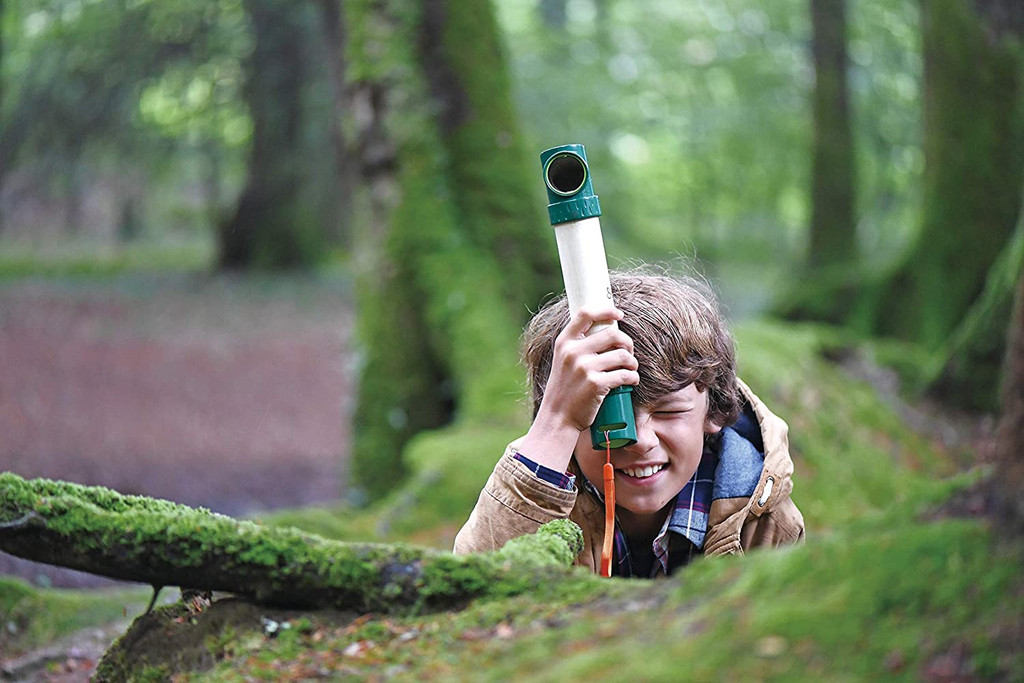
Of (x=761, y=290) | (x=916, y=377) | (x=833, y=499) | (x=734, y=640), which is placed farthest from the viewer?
(x=761, y=290)

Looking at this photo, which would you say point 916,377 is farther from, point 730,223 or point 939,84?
point 730,223

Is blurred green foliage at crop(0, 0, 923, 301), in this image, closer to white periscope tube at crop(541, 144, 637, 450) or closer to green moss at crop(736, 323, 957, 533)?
green moss at crop(736, 323, 957, 533)

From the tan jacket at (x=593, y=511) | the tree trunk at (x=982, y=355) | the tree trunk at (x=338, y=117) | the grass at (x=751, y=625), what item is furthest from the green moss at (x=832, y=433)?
the grass at (x=751, y=625)

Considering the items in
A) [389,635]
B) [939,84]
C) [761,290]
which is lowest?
[761,290]

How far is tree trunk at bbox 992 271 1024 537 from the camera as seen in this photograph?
1599 millimetres

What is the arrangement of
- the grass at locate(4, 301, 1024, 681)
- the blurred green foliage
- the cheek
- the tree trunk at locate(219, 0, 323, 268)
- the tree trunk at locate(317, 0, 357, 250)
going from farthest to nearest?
the tree trunk at locate(219, 0, 323, 268)
the blurred green foliage
the tree trunk at locate(317, 0, 357, 250)
the cheek
the grass at locate(4, 301, 1024, 681)

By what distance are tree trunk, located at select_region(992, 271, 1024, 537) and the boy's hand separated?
1084 millimetres

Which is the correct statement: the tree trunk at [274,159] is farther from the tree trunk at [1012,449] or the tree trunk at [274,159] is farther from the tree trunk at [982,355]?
the tree trunk at [1012,449]

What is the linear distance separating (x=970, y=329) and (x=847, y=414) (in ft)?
4.45

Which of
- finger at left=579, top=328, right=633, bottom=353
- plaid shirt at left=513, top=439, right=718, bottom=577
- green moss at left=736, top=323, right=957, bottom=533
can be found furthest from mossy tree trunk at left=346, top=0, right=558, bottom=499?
finger at left=579, top=328, right=633, bottom=353

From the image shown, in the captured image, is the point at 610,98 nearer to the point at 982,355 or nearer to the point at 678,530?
the point at 982,355

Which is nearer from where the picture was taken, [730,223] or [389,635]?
[389,635]

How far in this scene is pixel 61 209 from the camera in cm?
1928

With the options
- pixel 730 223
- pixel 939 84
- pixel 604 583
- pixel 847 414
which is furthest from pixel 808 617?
pixel 730 223
